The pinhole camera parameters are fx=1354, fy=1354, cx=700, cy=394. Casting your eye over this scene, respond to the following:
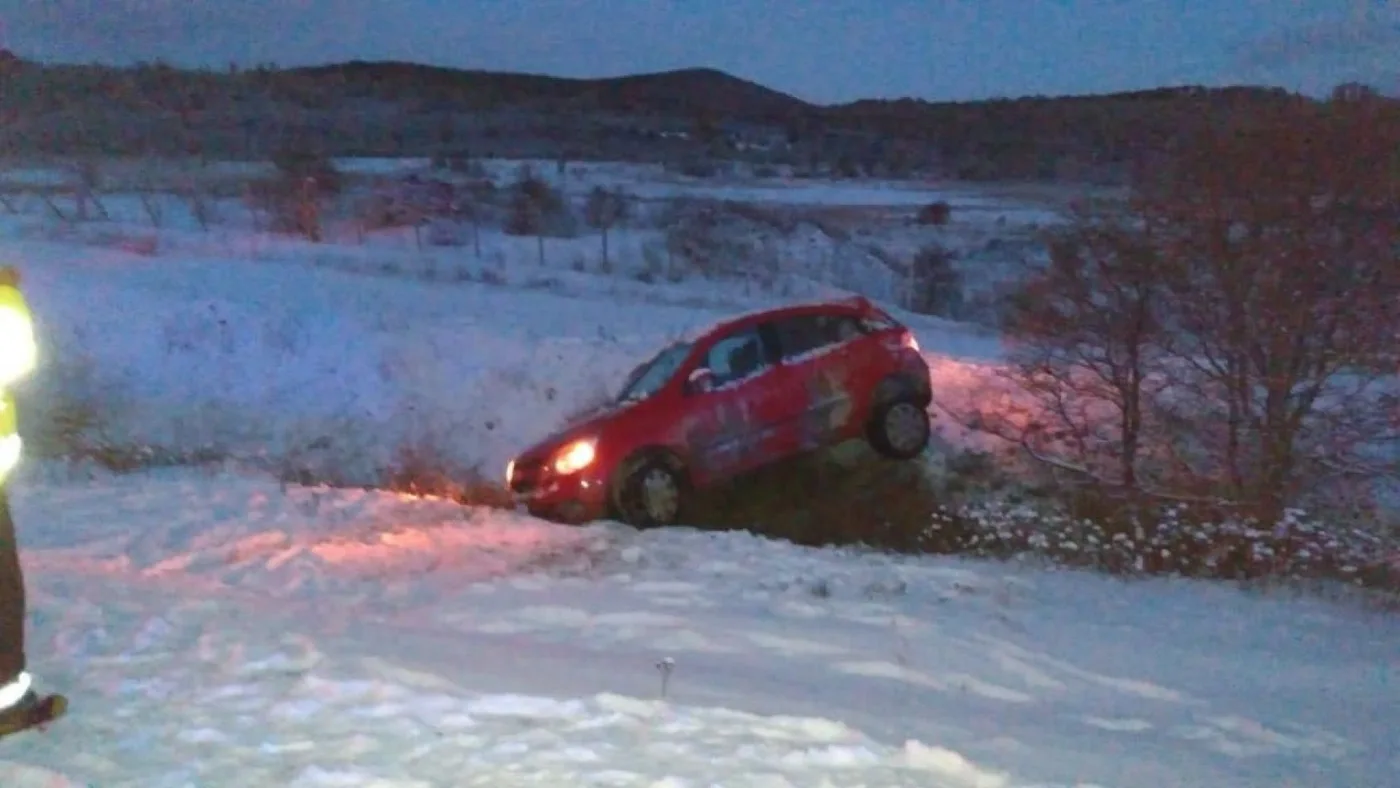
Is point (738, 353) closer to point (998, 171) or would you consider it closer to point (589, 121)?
point (998, 171)

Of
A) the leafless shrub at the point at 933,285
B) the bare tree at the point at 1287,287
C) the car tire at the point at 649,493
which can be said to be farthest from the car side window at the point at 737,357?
the leafless shrub at the point at 933,285

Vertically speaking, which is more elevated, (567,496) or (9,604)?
(9,604)

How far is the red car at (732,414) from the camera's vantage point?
11.2 metres

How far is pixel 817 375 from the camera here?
1232cm

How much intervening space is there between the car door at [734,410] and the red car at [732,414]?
11 mm

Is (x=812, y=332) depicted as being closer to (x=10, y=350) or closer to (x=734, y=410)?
(x=734, y=410)

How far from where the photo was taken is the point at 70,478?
10.9 m

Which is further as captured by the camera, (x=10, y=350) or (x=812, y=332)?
(x=812, y=332)

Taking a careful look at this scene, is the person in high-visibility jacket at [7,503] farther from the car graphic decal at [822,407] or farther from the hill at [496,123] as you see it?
the hill at [496,123]

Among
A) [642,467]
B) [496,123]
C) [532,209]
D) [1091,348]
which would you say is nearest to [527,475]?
[642,467]

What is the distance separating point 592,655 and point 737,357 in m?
5.95

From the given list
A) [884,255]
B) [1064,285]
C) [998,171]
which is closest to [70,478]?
[1064,285]

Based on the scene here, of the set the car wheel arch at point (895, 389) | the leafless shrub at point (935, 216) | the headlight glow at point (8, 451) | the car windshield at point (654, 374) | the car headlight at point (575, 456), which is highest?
the headlight glow at point (8, 451)

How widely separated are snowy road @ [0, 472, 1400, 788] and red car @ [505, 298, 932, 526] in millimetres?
1273
